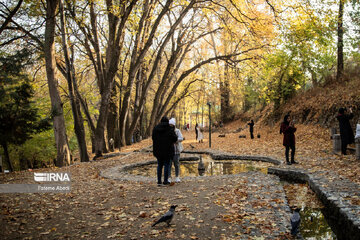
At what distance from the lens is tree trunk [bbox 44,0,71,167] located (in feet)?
40.6

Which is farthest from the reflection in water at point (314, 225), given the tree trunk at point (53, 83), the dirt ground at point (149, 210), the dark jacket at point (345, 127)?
the tree trunk at point (53, 83)

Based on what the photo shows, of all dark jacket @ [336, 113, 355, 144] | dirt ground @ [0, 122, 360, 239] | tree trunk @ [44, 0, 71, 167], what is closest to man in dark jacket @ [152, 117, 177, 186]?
dirt ground @ [0, 122, 360, 239]

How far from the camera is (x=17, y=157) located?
26438 mm

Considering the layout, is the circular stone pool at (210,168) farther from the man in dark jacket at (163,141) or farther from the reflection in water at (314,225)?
the reflection in water at (314,225)

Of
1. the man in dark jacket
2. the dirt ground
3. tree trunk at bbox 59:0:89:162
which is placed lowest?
the dirt ground

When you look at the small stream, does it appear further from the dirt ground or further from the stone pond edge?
the dirt ground

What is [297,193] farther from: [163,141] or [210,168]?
[210,168]

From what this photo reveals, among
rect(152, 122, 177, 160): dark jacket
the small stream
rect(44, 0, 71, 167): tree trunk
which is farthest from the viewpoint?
rect(44, 0, 71, 167): tree trunk

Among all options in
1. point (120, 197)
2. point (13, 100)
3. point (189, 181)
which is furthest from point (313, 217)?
point (13, 100)

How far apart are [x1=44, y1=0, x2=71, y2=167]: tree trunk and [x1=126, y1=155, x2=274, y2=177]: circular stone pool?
3772mm

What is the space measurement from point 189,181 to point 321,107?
15396mm

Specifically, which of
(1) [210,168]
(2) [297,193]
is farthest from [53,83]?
(2) [297,193]

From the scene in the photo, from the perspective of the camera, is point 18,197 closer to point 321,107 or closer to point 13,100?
point 13,100

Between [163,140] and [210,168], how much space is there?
509cm
